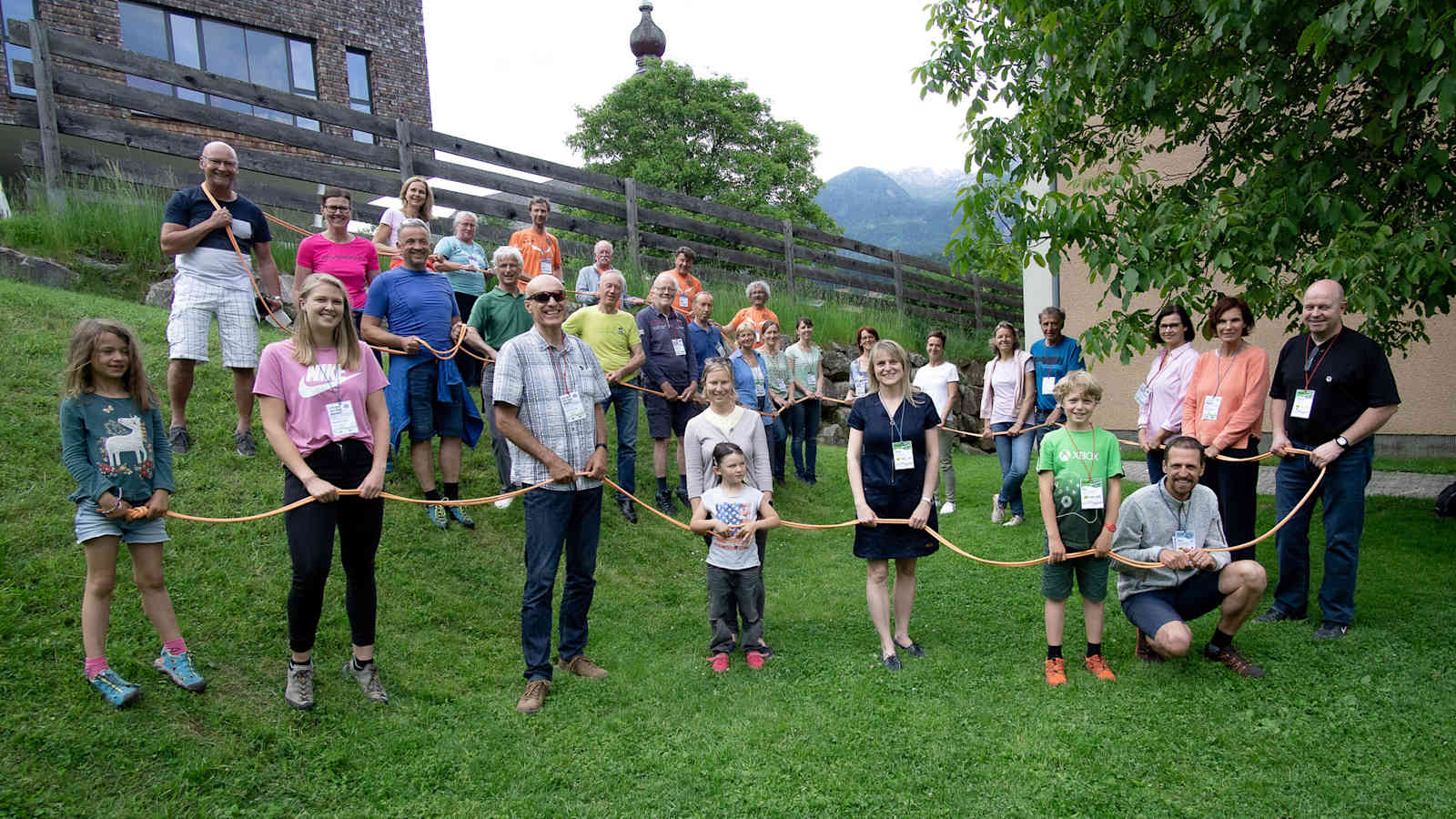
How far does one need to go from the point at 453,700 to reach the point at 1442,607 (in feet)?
18.4

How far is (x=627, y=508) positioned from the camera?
698 centimetres

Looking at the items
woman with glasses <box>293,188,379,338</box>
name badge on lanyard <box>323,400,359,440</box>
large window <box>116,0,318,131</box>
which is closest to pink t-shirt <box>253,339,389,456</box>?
name badge on lanyard <box>323,400,359,440</box>

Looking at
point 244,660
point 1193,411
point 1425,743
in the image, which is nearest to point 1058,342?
point 1193,411

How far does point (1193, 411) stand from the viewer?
5227 millimetres

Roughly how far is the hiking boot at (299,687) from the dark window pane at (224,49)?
56.2 feet

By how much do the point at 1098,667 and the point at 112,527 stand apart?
455cm

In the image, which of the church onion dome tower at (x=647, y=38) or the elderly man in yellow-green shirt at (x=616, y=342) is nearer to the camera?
the elderly man in yellow-green shirt at (x=616, y=342)

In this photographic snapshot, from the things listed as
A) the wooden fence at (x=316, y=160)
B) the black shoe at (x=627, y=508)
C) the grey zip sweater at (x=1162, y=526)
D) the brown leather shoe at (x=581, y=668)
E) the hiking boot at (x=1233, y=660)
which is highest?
the wooden fence at (x=316, y=160)

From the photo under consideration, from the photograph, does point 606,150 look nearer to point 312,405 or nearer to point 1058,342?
point 1058,342

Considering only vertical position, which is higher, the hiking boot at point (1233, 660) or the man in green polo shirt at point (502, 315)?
the man in green polo shirt at point (502, 315)

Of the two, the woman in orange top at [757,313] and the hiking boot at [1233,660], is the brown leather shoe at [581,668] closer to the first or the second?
the hiking boot at [1233,660]

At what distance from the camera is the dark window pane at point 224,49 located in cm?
1666

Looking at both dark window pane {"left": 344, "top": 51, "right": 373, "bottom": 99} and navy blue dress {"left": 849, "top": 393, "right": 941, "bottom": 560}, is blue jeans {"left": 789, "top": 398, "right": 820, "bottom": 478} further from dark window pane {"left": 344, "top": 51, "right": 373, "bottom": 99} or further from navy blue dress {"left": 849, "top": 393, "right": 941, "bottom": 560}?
dark window pane {"left": 344, "top": 51, "right": 373, "bottom": 99}

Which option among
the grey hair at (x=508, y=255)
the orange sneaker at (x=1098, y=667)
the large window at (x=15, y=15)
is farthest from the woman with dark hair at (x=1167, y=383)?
the large window at (x=15, y=15)
